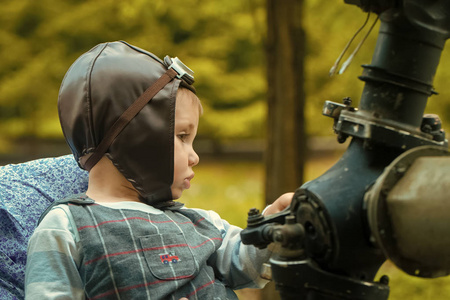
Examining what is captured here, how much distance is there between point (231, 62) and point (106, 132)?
18.8ft

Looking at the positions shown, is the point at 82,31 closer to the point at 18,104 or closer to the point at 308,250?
the point at 18,104

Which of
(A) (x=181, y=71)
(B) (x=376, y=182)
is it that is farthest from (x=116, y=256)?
(B) (x=376, y=182)

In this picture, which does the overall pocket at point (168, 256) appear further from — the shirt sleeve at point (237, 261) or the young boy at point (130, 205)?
the shirt sleeve at point (237, 261)

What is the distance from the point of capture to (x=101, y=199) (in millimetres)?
1987

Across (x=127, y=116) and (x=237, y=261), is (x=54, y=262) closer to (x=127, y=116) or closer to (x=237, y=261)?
(x=127, y=116)

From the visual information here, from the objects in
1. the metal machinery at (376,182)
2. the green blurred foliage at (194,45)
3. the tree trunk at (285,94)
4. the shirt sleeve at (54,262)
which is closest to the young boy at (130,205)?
the shirt sleeve at (54,262)

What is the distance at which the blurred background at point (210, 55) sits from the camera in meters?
5.11

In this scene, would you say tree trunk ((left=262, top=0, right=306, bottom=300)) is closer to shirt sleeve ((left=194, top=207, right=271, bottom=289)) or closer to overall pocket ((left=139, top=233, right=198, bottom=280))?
shirt sleeve ((left=194, top=207, right=271, bottom=289))

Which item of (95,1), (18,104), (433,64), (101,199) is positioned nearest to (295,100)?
(95,1)

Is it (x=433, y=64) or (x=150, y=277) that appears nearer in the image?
(x=433, y=64)

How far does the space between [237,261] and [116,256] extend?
1.49 feet

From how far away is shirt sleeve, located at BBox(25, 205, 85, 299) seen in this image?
5.70 ft

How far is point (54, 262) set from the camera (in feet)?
5.74

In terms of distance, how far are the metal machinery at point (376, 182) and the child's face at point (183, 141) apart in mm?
699
